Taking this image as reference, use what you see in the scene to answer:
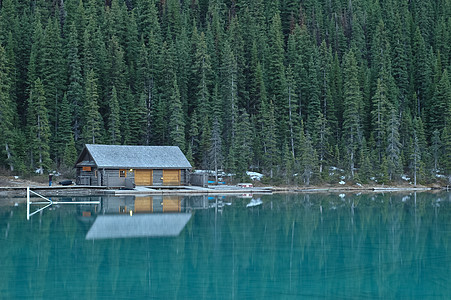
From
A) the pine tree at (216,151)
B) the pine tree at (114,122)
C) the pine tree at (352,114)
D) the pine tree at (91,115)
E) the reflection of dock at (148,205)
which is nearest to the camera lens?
the reflection of dock at (148,205)

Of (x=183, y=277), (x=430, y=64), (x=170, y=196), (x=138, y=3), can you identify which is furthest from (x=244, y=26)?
(x=183, y=277)

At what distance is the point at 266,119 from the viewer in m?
70.1

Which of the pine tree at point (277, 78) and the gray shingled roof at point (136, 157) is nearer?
the gray shingled roof at point (136, 157)

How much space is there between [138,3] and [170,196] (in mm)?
53472

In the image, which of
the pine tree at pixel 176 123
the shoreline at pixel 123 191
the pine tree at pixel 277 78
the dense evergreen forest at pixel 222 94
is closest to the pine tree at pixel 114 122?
the dense evergreen forest at pixel 222 94

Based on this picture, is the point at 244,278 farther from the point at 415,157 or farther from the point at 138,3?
the point at 138,3

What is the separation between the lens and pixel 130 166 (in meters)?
49.2

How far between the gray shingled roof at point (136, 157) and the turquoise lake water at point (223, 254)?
16548 mm

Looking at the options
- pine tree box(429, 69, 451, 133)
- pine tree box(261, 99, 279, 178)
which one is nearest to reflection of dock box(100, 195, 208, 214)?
pine tree box(261, 99, 279, 178)

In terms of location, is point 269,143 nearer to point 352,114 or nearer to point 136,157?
point 352,114

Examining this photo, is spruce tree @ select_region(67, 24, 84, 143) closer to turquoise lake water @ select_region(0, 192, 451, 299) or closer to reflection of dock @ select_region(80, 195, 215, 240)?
reflection of dock @ select_region(80, 195, 215, 240)

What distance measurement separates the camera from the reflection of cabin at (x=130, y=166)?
159 feet

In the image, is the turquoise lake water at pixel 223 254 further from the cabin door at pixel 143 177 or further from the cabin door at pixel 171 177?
the cabin door at pixel 171 177

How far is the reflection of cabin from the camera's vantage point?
48344mm
